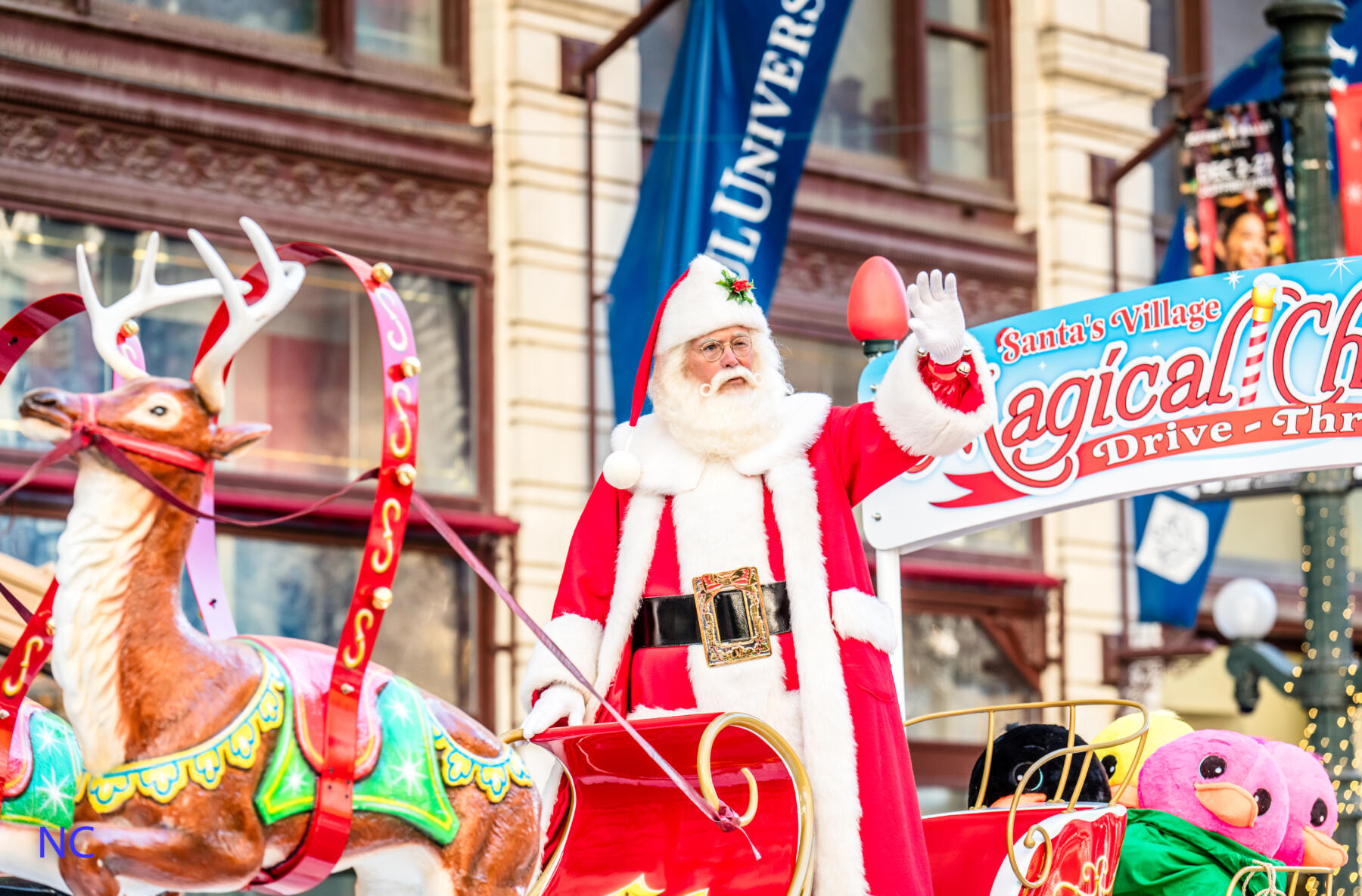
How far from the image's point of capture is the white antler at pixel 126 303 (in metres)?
3.53

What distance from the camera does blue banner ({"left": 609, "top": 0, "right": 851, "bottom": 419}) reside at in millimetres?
10898

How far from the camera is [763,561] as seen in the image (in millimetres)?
4910

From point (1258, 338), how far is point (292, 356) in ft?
20.3

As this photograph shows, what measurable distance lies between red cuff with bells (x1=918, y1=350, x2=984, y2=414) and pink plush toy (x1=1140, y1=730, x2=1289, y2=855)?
6.74 ft

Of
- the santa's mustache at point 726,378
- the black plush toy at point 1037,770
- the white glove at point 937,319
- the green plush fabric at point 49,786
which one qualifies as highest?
the white glove at point 937,319

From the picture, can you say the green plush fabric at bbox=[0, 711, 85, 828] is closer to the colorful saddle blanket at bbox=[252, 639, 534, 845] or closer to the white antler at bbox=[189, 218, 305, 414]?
the colorful saddle blanket at bbox=[252, 639, 534, 845]

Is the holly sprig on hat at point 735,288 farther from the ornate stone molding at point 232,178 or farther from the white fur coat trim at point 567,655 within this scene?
the ornate stone molding at point 232,178

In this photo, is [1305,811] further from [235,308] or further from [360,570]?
[235,308]

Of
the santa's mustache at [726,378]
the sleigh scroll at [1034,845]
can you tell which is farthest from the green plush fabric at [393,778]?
the sleigh scroll at [1034,845]

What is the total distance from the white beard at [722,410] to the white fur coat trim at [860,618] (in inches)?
20.2

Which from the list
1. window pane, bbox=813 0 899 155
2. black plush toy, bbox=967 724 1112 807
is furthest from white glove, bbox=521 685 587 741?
window pane, bbox=813 0 899 155

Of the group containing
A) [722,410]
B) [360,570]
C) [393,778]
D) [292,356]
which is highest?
[292,356]

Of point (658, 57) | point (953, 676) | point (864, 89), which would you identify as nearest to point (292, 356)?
point (658, 57)

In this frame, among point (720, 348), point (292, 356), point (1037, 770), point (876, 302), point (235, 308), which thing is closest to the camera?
point (235, 308)
